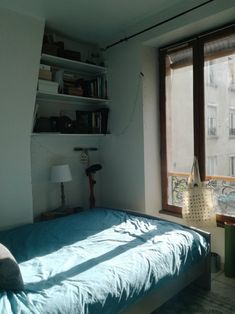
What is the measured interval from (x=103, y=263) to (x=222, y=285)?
4.21 feet

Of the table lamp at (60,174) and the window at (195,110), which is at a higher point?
the window at (195,110)

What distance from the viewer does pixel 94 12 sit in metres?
2.74

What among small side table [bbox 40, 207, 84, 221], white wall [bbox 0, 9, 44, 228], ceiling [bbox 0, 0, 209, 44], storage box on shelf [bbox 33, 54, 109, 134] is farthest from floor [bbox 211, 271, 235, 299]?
ceiling [bbox 0, 0, 209, 44]

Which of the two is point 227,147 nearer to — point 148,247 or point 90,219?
point 148,247

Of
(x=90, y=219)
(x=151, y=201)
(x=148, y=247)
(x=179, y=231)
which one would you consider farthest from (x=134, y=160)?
(x=148, y=247)

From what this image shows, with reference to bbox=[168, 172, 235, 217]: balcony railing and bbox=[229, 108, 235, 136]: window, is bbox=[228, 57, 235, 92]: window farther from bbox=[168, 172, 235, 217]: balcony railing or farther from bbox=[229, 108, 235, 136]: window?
bbox=[168, 172, 235, 217]: balcony railing

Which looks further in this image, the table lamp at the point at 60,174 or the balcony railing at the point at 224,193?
the table lamp at the point at 60,174

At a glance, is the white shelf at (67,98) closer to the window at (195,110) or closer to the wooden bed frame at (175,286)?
the window at (195,110)

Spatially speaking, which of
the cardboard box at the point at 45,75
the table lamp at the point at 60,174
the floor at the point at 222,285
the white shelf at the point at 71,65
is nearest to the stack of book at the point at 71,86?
the white shelf at the point at 71,65

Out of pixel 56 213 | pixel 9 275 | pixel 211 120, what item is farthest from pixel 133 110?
pixel 9 275

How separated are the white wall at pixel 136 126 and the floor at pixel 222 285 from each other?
11.5 inches

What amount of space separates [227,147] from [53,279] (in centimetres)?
204

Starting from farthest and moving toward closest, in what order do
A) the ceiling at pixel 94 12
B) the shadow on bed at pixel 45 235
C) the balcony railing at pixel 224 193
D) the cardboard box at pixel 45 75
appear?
the cardboard box at pixel 45 75 → the balcony railing at pixel 224 193 → the ceiling at pixel 94 12 → the shadow on bed at pixel 45 235

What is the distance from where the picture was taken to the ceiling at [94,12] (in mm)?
2564
